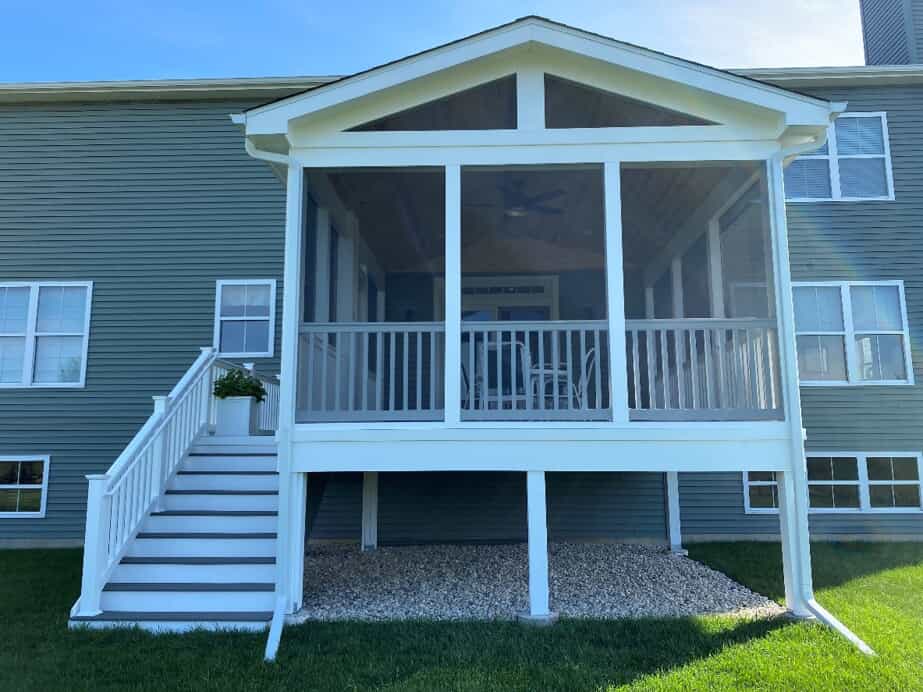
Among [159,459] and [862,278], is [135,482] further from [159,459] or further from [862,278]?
[862,278]

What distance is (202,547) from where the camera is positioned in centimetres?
533

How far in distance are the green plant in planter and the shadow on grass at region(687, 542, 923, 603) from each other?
17.0 feet

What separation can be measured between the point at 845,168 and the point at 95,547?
9.50 meters

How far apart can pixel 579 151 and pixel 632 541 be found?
17.6 ft

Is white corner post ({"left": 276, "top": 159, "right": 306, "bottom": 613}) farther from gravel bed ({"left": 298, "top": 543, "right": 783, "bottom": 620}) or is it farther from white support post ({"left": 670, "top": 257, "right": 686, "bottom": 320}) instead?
white support post ({"left": 670, "top": 257, "right": 686, "bottom": 320})

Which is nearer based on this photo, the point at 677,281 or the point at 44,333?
the point at 677,281

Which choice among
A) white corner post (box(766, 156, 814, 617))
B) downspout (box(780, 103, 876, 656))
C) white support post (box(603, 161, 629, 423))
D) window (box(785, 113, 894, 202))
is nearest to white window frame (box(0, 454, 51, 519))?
white support post (box(603, 161, 629, 423))

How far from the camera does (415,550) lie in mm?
8070

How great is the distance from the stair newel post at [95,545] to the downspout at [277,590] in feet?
4.28

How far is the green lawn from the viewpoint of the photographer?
3.77 metres

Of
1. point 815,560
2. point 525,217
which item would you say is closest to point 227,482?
point 525,217

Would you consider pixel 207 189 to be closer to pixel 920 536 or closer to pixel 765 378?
pixel 765 378

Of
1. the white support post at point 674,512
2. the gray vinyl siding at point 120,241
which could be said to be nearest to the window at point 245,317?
the gray vinyl siding at point 120,241

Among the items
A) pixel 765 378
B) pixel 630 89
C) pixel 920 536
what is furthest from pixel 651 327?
pixel 920 536
